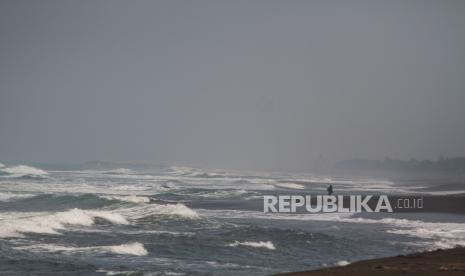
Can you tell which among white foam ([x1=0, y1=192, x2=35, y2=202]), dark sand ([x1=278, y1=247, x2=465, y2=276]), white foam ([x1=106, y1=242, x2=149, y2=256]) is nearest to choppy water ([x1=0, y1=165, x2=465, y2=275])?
white foam ([x1=106, y1=242, x2=149, y2=256])

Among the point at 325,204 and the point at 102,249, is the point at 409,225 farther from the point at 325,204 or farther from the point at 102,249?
the point at 102,249

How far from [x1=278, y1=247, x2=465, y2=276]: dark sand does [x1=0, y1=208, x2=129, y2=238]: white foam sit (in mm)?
11513

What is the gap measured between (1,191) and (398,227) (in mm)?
29850

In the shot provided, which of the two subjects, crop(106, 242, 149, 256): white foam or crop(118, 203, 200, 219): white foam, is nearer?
crop(106, 242, 149, 256): white foam

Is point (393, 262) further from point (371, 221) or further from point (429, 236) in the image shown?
point (371, 221)

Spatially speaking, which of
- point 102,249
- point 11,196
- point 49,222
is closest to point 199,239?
point 102,249

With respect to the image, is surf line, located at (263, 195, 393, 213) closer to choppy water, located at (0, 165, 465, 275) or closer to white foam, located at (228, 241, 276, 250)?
choppy water, located at (0, 165, 465, 275)

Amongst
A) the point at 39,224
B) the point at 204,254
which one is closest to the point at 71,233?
the point at 39,224

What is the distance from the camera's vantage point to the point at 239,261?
19.0m

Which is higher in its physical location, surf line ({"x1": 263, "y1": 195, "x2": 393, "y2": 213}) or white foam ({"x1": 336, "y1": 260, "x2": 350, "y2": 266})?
surf line ({"x1": 263, "y1": 195, "x2": 393, "y2": 213})

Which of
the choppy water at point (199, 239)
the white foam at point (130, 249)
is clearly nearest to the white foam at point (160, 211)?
the choppy water at point (199, 239)

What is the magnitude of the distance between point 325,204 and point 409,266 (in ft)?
77.1

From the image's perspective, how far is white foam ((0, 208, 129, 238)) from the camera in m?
24.6

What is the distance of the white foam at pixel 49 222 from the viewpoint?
80.7 ft
